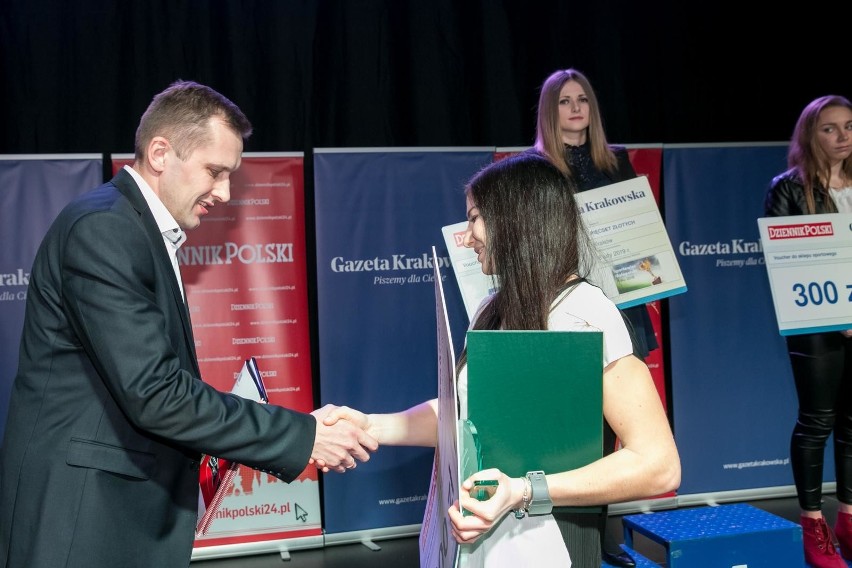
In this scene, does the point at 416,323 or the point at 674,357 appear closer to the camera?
the point at 416,323

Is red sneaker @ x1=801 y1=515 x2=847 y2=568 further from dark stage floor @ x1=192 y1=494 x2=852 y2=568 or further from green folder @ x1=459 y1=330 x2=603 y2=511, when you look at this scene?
green folder @ x1=459 y1=330 x2=603 y2=511

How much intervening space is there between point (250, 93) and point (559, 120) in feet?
6.22

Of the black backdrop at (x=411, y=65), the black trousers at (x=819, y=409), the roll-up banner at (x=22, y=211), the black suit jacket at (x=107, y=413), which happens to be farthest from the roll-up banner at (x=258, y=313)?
the black trousers at (x=819, y=409)

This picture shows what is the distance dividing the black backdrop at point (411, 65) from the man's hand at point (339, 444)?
112 inches

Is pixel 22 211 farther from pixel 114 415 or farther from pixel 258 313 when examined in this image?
pixel 114 415

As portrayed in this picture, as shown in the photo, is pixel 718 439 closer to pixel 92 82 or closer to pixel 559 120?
pixel 559 120

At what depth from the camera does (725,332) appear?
16.2ft

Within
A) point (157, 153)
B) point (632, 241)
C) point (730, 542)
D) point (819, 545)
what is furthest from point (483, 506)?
point (819, 545)

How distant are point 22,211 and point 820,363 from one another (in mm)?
3723

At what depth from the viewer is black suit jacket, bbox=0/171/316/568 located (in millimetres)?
1935

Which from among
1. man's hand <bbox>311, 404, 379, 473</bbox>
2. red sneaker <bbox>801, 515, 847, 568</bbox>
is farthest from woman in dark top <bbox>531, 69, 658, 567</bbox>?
man's hand <bbox>311, 404, 379, 473</bbox>

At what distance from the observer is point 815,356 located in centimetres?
371

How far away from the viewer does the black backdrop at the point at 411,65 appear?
15.1 ft

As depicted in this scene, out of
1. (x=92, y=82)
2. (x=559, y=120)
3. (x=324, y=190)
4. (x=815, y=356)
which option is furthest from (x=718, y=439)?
(x=92, y=82)
